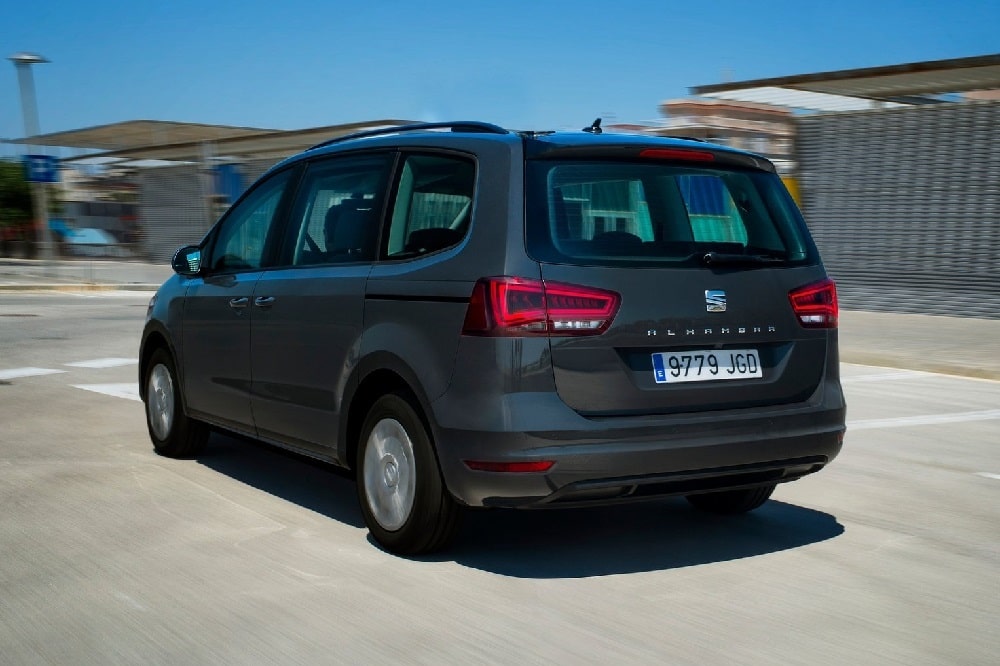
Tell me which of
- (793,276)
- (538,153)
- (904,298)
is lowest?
(904,298)

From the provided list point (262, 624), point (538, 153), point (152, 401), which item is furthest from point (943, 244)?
point (262, 624)

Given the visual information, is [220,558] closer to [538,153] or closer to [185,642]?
[185,642]

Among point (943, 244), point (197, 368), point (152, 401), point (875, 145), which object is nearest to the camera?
point (197, 368)

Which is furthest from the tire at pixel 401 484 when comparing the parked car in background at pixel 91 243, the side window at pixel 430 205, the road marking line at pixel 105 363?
the parked car in background at pixel 91 243

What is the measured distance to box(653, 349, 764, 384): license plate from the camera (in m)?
4.71

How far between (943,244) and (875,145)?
2.18 metres

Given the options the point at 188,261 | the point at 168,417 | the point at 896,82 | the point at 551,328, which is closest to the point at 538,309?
the point at 551,328

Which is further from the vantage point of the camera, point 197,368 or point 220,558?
point 197,368

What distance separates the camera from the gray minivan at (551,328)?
4559mm

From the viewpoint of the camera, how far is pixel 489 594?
14.9 feet

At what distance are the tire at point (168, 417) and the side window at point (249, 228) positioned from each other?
0.85 m

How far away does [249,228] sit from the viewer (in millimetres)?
6637

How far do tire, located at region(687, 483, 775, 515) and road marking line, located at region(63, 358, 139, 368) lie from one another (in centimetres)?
842

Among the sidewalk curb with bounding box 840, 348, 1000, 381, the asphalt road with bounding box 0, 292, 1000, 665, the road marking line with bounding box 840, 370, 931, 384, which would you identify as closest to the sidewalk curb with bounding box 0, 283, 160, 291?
the sidewalk curb with bounding box 840, 348, 1000, 381
